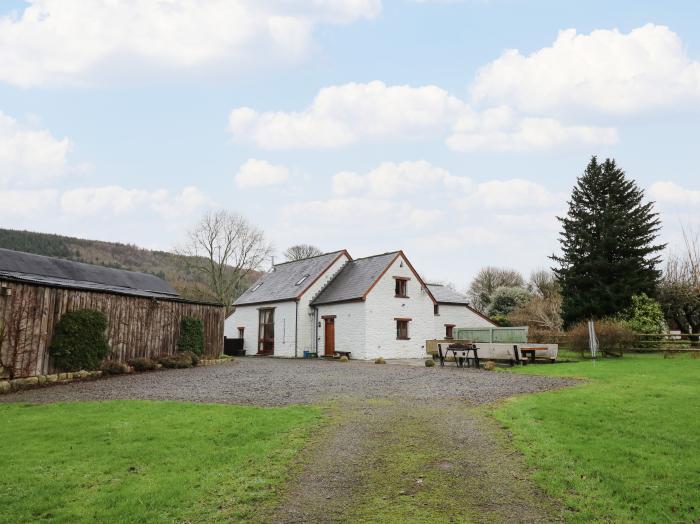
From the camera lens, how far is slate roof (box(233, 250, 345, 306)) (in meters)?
33.8

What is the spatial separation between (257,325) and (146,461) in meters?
29.0

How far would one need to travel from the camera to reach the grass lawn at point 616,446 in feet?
18.1

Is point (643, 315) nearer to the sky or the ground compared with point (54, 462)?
nearer to the sky

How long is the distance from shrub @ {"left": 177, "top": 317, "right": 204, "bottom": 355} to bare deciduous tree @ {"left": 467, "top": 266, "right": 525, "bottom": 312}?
134 ft

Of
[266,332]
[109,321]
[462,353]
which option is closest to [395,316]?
[462,353]

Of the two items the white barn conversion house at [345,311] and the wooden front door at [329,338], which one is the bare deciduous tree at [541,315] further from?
the wooden front door at [329,338]

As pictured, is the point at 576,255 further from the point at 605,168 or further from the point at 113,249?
the point at 113,249

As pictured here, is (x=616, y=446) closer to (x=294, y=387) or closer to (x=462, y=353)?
(x=294, y=387)

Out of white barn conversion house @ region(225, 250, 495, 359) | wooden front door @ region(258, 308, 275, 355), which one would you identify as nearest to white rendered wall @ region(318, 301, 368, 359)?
white barn conversion house @ region(225, 250, 495, 359)

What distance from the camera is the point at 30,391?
14.5 m

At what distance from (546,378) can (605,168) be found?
24505 mm

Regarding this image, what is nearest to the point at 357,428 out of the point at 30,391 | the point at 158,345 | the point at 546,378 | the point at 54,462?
the point at 54,462

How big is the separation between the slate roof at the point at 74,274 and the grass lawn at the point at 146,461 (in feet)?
52.9

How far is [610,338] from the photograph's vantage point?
23.7 m
